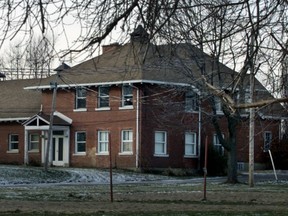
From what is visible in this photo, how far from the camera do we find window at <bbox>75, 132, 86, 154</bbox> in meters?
51.8

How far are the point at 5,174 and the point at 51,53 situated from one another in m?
33.1

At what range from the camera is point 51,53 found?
30.4 feet

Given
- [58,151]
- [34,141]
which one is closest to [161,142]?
[58,151]

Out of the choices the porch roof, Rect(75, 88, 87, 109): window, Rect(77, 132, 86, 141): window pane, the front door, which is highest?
Rect(75, 88, 87, 109): window

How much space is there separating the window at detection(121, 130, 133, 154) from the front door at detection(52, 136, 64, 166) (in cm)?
532

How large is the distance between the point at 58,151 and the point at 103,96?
19.4ft

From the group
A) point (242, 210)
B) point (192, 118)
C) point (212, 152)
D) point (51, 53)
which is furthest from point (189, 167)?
point (51, 53)

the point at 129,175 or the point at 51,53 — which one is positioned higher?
the point at 51,53

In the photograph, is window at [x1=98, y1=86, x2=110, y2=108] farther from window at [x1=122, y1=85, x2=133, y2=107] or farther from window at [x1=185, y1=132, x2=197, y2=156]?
window at [x1=185, y1=132, x2=197, y2=156]

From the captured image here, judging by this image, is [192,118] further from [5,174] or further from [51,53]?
[51,53]

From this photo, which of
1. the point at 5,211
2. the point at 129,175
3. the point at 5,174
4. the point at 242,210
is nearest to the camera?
the point at 5,211

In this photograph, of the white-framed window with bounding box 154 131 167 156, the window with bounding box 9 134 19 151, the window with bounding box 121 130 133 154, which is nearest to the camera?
the window with bounding box 121 130 133 154

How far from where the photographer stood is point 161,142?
50375 mm

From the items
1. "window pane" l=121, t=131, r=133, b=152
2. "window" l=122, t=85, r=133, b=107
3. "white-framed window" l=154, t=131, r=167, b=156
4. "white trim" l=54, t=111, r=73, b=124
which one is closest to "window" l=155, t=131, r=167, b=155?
"white-framed window" l=154, t=131, r=167, b=156
